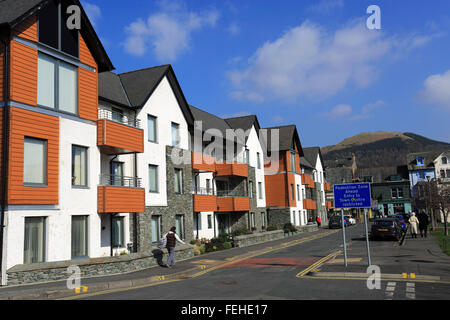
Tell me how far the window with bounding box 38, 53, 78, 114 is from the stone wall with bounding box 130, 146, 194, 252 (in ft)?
24.0

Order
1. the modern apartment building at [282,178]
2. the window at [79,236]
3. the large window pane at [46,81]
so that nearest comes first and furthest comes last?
the large window pane at [46,81] → the window at [79,236] → the modern apartment building at [282,178]

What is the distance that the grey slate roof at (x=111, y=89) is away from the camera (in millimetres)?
20891

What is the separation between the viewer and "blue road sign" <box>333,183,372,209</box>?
14792 mm

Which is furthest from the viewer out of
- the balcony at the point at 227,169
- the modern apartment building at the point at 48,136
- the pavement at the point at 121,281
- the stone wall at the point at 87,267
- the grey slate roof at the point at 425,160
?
the grey slate roof at the point at 425,160

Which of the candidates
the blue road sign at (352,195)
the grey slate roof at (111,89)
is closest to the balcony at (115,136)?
the grey slate roof at (111,89)

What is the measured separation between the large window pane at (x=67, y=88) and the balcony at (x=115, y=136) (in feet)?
5.11

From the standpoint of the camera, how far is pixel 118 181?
20844 mm

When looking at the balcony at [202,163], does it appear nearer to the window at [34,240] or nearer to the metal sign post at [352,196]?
the window at [34,240]

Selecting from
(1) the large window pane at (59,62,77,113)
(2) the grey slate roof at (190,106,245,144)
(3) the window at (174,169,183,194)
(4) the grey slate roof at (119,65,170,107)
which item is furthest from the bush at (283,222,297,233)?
(1) the large window pane at (59,62,77,113)

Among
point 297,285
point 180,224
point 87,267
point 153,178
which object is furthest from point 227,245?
point 297,285

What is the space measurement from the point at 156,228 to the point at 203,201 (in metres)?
5.63

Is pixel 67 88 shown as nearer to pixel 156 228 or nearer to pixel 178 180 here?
pixel 156 228

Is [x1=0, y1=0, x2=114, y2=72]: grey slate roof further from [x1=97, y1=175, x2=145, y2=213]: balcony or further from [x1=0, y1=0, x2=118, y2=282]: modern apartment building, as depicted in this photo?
[x1=97, y1=175, x2=145, y2=213]: balcony

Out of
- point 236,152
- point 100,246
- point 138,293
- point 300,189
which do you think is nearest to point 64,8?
point 100,246
